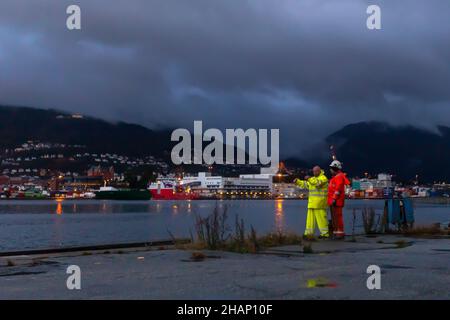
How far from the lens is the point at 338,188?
60.5 feet

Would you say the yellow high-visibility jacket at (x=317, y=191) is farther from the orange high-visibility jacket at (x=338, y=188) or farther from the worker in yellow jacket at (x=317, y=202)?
the orange high-visibility jacket at (x=338, y=188)

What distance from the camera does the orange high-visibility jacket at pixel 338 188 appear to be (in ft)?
60.2

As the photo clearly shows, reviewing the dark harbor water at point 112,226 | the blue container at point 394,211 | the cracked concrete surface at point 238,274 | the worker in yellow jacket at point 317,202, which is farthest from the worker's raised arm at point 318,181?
the blue container at point 394,211

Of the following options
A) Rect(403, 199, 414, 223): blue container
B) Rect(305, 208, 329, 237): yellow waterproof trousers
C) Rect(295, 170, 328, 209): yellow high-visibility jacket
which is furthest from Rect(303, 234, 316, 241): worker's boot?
Rect(403, 199, 414, 223): blue container

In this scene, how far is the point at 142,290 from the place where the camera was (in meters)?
8.48

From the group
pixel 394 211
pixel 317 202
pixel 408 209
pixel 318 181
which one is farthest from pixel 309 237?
pixel 408 209

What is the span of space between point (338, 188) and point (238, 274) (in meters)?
8.84
